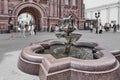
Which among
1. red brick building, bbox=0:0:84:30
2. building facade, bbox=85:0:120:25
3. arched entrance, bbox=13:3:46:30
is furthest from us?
building facade, bbox=85:0:120:25

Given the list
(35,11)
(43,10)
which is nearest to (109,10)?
(43,10)

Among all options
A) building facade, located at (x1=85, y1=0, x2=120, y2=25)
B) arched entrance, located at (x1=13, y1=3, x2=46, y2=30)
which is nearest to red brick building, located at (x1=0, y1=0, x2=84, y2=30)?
arched entrance, located at (x1=13, y1=3, x2=46, y2=30)

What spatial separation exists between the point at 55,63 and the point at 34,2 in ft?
82.0

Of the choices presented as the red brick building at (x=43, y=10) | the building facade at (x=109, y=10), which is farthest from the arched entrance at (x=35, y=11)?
the building facade at (x=109, y=10)

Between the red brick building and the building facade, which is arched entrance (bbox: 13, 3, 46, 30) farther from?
the building facade

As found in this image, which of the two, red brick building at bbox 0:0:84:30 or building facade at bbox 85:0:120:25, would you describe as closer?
red brick building at bbox 0:0:84:30

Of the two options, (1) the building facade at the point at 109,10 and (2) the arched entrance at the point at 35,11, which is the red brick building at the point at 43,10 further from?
(1) the building facade at the point at 109,10

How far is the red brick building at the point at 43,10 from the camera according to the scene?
25.6 m

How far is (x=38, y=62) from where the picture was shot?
212 inches

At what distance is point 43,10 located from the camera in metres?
29.2

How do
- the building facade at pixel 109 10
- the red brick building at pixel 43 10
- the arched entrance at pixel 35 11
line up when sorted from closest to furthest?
the red brick building at pixel 43 10, the arched entrance at pixel 35 11, the building facade at pixel 109 10

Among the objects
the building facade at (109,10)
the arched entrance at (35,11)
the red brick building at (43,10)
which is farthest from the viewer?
the building facade at (109,10)

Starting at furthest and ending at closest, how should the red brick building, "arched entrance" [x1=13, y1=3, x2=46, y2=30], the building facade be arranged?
the building facade
"arched entrance" [x1=13, y1=3, x2=46, y2=30]
the red brick building

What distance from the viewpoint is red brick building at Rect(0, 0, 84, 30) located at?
25.6 m
